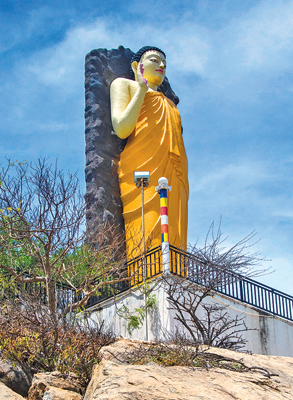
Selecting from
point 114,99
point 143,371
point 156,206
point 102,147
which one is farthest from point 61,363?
point 114,99

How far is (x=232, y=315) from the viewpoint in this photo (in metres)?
11.4

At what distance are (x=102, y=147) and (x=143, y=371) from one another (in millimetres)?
10722

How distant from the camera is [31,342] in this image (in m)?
8.26

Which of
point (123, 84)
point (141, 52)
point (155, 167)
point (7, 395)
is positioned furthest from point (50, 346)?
point (141, 52)

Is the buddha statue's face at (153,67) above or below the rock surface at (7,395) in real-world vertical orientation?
above

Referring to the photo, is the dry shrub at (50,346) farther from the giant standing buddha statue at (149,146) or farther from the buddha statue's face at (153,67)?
the buddha statue's face at (153,67)

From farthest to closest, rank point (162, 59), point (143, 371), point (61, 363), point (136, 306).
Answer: point (162, 59) → point (136, 306) → point (61, 363) → point (143, 371)

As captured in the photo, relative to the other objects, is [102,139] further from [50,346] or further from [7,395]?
[7,395]

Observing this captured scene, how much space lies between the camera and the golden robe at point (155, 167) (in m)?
14.6

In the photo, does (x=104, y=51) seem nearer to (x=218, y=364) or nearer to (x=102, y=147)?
(x=102, y=147)

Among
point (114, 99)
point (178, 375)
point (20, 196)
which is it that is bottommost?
point (178, 375)

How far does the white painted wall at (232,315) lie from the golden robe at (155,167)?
2700 mm

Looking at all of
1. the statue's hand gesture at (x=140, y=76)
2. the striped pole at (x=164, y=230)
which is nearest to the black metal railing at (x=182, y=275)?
the striped pole at (x=164, y=230)

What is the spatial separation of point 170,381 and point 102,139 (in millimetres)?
11165
